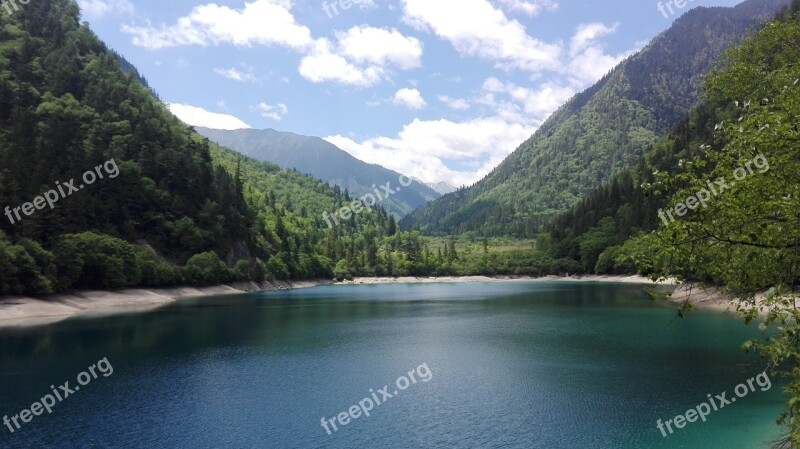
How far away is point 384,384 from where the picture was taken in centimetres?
4153

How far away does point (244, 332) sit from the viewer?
225 feet

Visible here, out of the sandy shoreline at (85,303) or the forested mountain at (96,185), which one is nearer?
the sandy shoreline at (85,303)

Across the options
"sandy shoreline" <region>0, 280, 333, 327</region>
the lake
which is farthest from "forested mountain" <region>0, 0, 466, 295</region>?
the lake

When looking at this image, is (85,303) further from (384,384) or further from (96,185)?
(384,384)

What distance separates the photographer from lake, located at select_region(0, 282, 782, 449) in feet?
94.5

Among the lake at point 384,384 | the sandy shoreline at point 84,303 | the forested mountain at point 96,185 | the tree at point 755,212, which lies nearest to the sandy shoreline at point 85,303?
the sandy shoreline at point 84,303

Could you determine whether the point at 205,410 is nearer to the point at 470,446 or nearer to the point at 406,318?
the point at 470,446

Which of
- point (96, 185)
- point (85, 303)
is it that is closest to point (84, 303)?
point (85, 303)

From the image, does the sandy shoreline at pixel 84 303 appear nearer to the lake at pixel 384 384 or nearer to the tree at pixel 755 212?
the lake at pixel 384 384

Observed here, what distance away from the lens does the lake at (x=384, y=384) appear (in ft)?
94.5

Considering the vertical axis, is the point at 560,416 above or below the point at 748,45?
below

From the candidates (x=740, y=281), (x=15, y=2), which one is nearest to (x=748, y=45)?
(x=740, y=281)

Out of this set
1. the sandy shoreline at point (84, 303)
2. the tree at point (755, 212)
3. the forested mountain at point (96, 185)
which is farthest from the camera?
the forested mountain at point (96, 185)

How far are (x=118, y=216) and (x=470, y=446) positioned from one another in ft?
401
